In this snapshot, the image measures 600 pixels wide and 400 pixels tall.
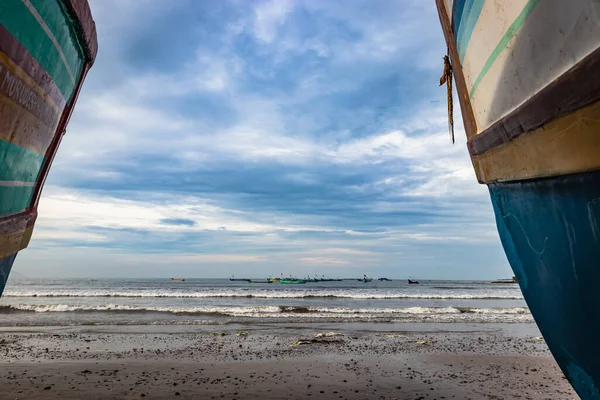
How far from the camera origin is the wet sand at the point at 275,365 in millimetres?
7180

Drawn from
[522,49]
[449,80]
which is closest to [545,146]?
[522,49]

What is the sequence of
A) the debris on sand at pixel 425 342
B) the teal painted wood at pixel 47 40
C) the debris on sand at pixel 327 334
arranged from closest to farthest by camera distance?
the teal painted wood at pixel 47 40 → the debris on sand at pixel 425 342 → the debris on sand at pixel 327 334

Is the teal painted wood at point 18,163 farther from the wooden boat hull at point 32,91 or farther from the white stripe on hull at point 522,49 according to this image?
the white stripe on hull at point 522,49

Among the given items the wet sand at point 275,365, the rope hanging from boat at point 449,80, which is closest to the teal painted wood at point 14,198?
the rope hanging from boat at point 449,80

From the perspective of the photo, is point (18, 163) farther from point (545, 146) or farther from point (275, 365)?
point (275, 365)

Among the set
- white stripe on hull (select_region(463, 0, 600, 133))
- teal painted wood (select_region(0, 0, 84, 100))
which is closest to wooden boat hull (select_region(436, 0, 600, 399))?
white stripe on hull (select_region(463, 0, 600, 133))

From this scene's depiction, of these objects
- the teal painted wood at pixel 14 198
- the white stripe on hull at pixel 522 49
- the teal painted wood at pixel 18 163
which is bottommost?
the teal painted wood at pixel 14 198

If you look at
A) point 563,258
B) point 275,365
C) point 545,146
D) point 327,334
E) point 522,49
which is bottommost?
point 275,365

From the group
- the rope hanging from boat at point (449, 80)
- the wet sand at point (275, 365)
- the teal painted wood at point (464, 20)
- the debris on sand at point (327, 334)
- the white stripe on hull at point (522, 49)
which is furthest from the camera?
the debris on sand at point (327, 334)

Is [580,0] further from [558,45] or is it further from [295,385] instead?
[295,385]

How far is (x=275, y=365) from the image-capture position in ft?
30.5

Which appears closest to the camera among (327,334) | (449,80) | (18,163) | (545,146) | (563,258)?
(545,146)

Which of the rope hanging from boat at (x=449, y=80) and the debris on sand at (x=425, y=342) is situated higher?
the rope hanging from boat at (x=449, y=80)

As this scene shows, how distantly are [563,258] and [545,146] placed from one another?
0.53 metres
